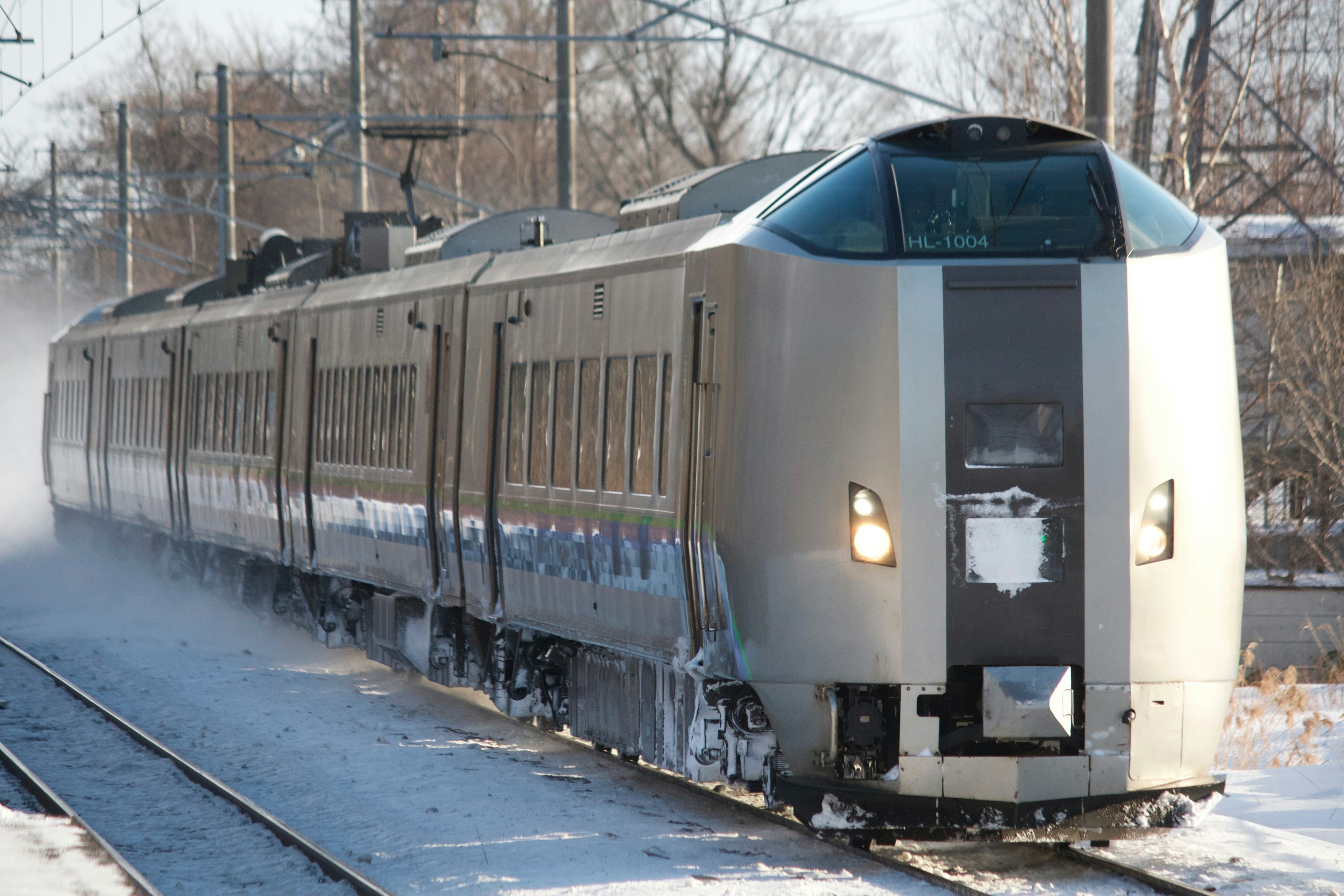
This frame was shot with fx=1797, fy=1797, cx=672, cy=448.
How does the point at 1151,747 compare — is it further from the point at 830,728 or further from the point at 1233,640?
the point at 830,728

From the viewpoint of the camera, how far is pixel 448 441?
12352 millimetres

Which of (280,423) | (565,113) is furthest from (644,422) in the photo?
(565,113)

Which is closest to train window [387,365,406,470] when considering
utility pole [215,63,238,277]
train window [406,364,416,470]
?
train window [406,364,416,470]

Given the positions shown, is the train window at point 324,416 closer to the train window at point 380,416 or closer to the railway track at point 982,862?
the train window at point 380,416

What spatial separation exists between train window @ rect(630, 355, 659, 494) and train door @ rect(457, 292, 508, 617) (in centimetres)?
228

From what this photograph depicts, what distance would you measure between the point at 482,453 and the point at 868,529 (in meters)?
4.69

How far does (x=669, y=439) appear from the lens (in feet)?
28.3

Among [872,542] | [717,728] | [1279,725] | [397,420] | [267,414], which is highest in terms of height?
[267,414]

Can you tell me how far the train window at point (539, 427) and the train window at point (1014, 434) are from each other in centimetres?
368

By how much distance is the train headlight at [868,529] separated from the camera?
24.0 ft

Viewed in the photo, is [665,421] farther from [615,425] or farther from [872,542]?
[872,542]

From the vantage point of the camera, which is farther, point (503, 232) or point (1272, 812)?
point (503, 232)

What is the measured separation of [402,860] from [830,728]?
2.13 meters

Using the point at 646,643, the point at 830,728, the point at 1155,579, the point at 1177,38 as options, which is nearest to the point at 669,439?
the point at 646,643
